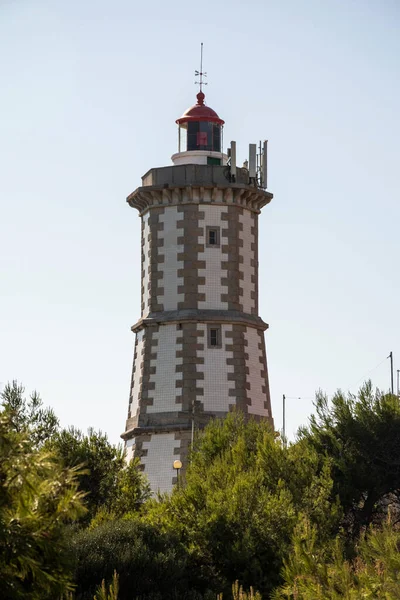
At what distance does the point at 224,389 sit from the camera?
153 feet

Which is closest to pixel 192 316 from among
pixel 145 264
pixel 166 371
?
pixel 166 371

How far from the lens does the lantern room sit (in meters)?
50.2

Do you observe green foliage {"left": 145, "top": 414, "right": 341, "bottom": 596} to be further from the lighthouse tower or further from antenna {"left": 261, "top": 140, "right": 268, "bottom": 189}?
antenna {"left": 261, "top": 140, "right": 268, "bottom": 189}

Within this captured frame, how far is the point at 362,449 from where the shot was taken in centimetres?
4366

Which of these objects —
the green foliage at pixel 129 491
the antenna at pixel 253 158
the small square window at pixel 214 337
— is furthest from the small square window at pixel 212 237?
the green foliage at pixel 129 491

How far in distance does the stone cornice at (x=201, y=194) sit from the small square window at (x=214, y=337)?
451 centimetres

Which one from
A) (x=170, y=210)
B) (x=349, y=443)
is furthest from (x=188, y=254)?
(x=349, y=443)

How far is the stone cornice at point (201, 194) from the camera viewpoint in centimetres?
4828

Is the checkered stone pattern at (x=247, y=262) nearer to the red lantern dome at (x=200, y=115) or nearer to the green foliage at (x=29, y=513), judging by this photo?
the red lantern dome at (x=200, y=115)

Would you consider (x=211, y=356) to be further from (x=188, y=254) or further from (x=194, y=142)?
(x=194, y=142)

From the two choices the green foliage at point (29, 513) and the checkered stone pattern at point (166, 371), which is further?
the checkered stone pattern at point (166, 371)

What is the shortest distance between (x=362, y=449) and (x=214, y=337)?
6712mm

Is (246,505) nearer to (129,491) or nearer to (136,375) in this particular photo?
(129,491)

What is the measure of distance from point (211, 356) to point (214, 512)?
1317 cm
